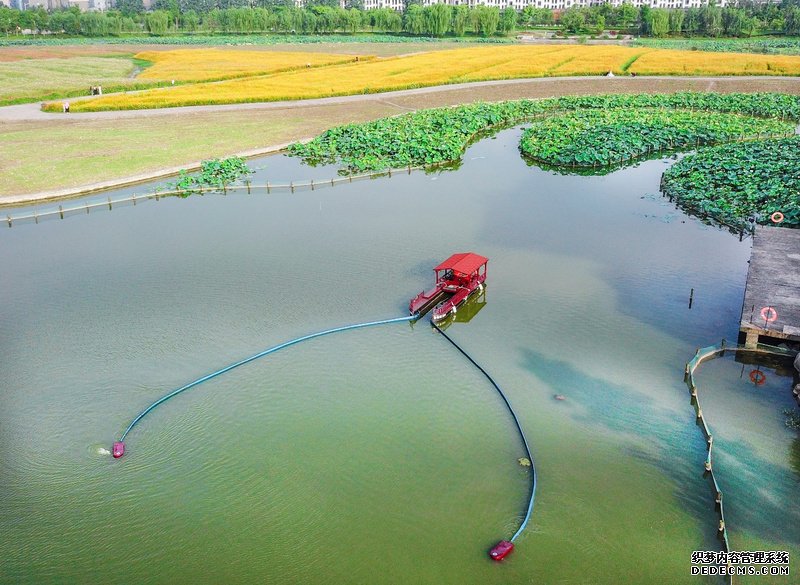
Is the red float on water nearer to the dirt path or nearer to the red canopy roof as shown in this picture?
the red canopy roof

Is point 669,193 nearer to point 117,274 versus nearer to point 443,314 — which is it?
point 443,314

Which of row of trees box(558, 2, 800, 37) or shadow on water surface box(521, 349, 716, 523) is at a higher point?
row of trees box(558, 2, 800, 37)

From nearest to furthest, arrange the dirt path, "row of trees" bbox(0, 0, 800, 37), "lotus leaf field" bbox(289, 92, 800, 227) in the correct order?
"lotus leaf field" bbox(289, 92, 800, 227)
the dirt path
"row of trees" bbox(0, 0, 800, 37)

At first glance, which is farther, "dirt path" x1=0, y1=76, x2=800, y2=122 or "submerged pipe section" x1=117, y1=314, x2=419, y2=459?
"dirt path" x1=0, y1=76, x2=800, y2=122

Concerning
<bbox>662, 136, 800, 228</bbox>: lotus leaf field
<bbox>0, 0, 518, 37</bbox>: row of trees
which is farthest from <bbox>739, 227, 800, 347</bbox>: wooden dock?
<bbox>0, 0, 518, 37</bbox>: row of trees

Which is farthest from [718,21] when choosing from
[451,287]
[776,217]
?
[451,287]
